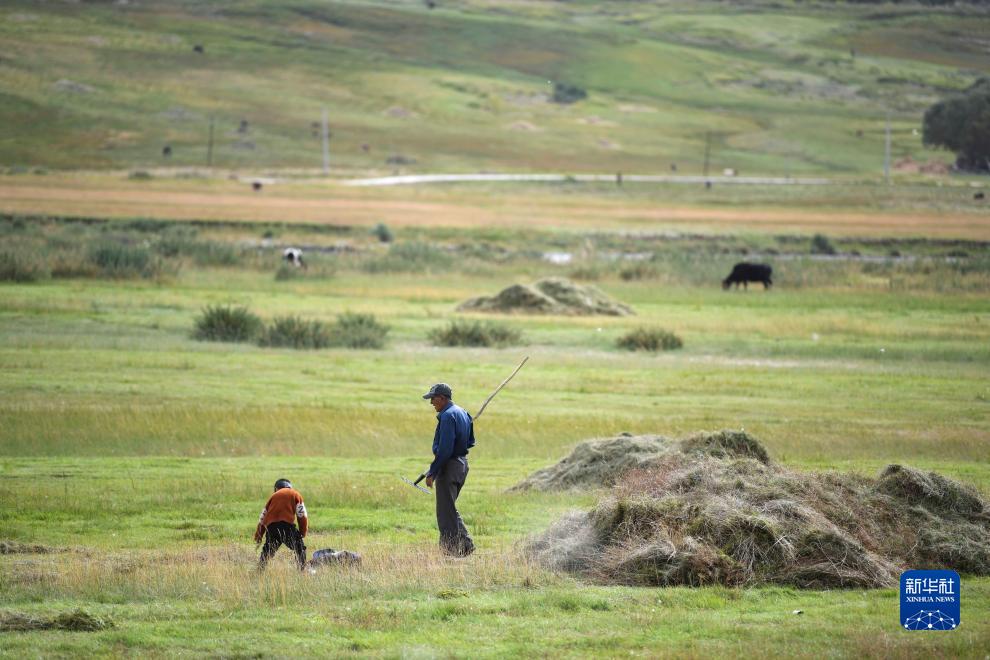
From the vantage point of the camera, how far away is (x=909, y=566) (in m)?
15.3

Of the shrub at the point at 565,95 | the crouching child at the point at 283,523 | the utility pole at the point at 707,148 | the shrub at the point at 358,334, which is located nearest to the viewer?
the crouching child at the point at 283,523

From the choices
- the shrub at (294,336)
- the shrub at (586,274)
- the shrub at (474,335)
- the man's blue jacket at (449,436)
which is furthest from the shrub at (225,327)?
the man's blue jacket at (449,436)

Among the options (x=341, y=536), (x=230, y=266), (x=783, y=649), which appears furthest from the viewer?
(x=230, y=266)

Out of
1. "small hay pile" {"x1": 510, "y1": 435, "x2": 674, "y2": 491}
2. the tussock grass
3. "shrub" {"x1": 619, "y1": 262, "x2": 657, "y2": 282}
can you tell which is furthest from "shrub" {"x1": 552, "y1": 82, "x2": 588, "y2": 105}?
"small hay pile" {"x1": 510, "y1": 435, "x2": 674, "y2": 491}

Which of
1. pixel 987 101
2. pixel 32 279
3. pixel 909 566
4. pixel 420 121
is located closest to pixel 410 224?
pixel 32 279

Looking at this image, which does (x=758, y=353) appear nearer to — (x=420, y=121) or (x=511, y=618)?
(x=511, y=618)

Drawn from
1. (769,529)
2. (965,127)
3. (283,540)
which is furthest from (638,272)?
(283,540)

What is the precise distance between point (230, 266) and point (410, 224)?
2554 cm

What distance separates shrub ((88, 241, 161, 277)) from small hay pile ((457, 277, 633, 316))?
1508 cm

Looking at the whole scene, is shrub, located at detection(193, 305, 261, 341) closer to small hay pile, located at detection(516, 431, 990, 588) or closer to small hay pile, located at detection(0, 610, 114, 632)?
small hay pile, located at detection(516, 431, 990, 588)

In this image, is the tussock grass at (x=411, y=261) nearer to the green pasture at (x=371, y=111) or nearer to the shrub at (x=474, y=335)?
the shrub at (x=474, y=335)

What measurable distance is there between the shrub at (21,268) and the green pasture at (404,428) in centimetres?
148

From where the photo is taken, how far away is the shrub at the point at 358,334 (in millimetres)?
41094

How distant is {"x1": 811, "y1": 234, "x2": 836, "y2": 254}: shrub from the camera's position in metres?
79.8
